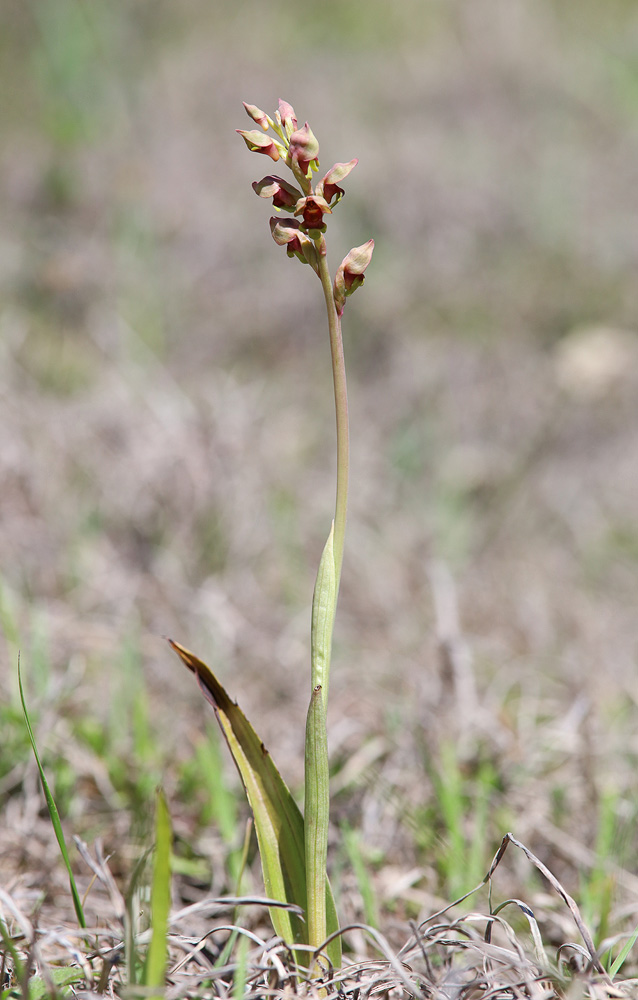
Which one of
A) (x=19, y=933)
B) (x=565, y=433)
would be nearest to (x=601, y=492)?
(x=565, y=433)

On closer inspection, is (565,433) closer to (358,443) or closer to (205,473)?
(358,443)

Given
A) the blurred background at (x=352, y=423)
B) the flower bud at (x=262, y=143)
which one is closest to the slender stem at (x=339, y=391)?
the flower bud at (x=262, y=143)

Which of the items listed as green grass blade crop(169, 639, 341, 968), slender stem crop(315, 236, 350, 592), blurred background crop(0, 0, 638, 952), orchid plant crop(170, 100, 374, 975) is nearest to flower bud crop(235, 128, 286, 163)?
orchid plant crop(170, 100, 374, 975)

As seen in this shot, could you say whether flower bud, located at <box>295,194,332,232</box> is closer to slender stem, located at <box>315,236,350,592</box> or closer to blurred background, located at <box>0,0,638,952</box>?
slender stem, located at <box>315,236,350,592</box>

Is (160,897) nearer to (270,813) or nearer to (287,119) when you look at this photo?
(270,813)

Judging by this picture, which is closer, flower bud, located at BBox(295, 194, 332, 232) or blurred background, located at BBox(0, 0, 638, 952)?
flower bud, located at BBox(295, 194, 332, 232)

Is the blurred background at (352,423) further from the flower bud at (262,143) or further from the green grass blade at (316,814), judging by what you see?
the flower bud at (262,143)

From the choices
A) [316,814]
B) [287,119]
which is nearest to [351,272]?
[287,119]
